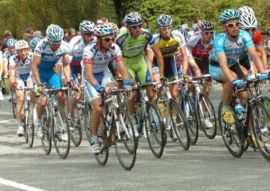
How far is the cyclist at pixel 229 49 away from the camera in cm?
1116

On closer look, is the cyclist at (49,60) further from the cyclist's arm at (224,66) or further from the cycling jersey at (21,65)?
the cyclist's arm at (224,66)

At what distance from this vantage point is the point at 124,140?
11227 mm

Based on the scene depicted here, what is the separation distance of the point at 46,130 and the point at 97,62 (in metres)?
2.20

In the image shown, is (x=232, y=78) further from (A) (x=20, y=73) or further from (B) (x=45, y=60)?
(A) (x=20, y=73)

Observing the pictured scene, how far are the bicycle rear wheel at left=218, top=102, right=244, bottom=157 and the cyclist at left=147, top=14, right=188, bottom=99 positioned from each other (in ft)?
7.41

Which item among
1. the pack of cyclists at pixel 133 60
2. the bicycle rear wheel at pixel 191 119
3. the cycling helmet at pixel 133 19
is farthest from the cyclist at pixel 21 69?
the bicycle rear wheel at pixel 191 119

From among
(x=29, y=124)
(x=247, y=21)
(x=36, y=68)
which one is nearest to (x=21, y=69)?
(x=29, y=124)

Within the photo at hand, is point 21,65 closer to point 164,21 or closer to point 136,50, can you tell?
point 136,50

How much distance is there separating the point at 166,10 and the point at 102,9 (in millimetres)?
4913

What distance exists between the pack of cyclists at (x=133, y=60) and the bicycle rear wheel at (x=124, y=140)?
25cm

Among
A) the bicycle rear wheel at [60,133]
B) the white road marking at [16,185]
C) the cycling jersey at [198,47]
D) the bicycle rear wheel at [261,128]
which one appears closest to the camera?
the white road marking at [16,185]

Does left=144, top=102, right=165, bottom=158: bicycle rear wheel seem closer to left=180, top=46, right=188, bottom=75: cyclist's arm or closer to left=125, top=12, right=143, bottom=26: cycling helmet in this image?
left=125, top=12, right=143, bottom=26: cycling helmet

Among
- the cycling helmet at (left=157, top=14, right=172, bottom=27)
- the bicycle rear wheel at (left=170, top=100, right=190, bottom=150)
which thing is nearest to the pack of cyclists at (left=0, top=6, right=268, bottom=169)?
the cycling helmet at (left=157, top=14, right=172, bottom=27)

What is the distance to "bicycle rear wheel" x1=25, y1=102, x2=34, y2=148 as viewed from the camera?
48.9 ft
